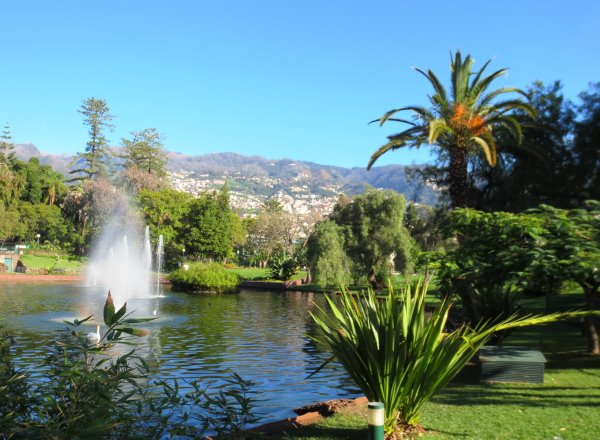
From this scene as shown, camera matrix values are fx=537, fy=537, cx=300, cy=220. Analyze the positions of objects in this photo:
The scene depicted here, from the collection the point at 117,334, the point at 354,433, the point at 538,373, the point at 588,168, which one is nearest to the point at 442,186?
the point at 588,168

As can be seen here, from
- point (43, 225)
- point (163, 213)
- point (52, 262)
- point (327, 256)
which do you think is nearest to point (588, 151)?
point (327, 256)

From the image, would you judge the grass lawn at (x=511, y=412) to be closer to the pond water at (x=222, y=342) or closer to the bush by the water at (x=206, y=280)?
the pond water at (x=222, y=342)

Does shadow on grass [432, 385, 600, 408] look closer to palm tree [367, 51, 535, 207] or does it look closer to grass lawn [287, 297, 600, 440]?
grass lawn [287, 297, 600, 440]

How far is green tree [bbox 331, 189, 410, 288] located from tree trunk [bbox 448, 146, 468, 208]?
22.2 meters

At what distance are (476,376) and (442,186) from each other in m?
17.2

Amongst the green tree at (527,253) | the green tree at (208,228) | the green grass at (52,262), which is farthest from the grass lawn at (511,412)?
the green grass at (52,262)

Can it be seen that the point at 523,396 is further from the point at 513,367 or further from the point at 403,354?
the point at 403,354

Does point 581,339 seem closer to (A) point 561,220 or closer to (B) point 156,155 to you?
(A) point 561,220

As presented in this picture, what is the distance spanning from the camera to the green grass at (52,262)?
177 ft

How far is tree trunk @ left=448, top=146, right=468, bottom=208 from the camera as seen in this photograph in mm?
19234

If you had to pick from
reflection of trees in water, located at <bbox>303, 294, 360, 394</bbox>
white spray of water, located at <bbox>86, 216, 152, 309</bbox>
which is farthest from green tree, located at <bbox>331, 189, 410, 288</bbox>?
reflection of trees in water, located at <bbox>303, 294, 360, 394</bbox>

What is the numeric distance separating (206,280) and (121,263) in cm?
1373

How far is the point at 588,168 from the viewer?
19406mm

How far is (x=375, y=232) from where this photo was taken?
42.9m
